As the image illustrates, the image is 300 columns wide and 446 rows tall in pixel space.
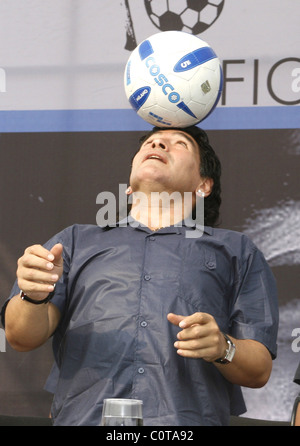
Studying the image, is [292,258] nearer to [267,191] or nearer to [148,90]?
[267,191]

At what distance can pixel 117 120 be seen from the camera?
248cm

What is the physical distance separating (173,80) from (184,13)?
2.28 ft

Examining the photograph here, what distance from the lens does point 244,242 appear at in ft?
6.14

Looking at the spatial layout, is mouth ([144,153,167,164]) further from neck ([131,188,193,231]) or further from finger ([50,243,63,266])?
finger ([50,243,63,266])

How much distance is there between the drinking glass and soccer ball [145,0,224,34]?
1.86 m

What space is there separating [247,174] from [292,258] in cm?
33

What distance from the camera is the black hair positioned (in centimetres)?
202

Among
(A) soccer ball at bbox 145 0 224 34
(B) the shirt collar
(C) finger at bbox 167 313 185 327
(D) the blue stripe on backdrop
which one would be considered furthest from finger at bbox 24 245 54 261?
(A) soccer ball at bbox 145 0 224 34

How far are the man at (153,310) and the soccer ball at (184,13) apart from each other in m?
0.71

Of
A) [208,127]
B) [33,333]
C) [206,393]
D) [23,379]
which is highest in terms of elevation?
[208,127]

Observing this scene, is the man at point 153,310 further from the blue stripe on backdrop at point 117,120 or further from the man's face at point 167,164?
the blue stripe on backdrop at point 117,120

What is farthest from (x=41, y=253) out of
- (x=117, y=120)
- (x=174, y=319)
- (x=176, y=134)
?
(x=117, y=120)

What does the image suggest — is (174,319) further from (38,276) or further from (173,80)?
(173,80)
